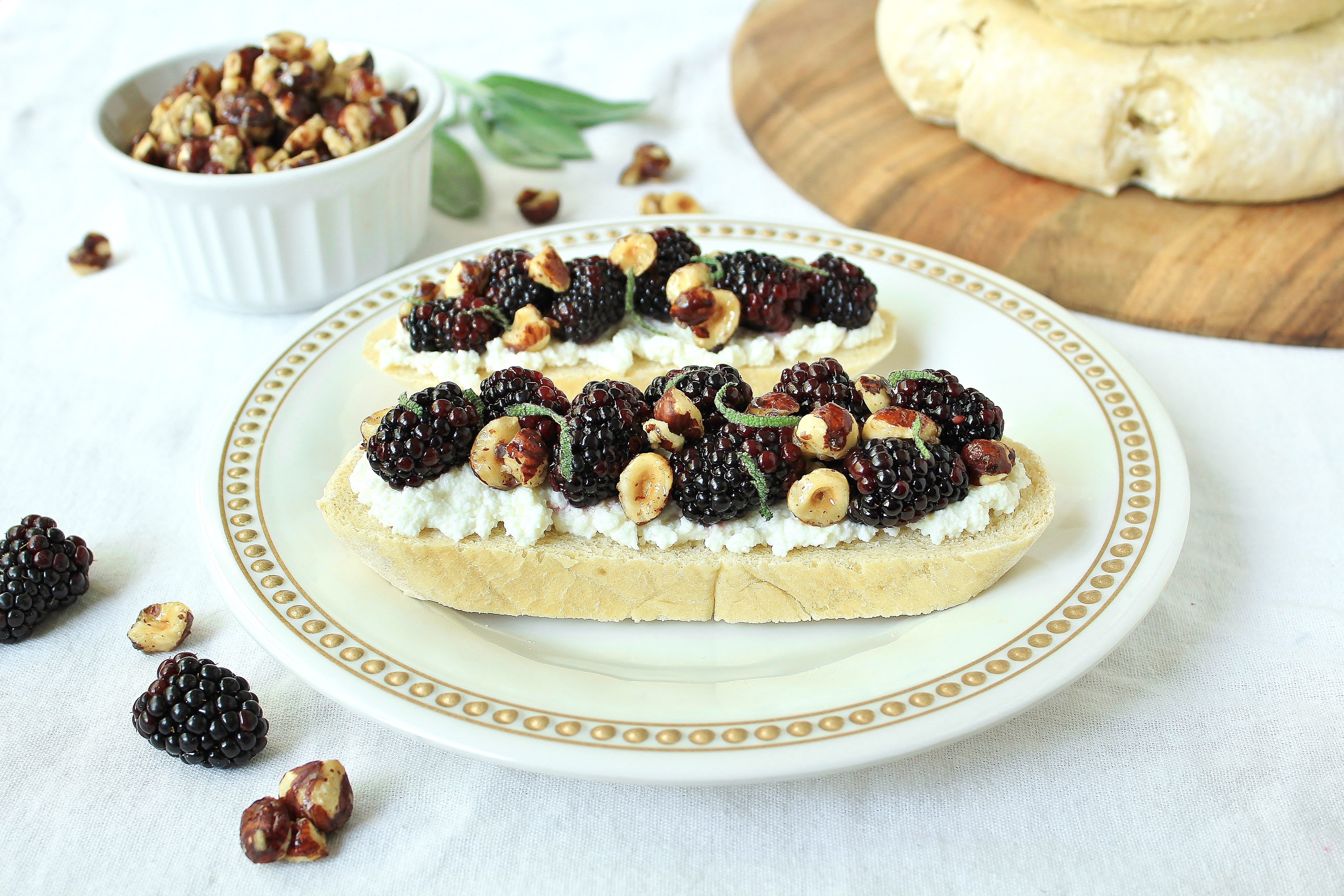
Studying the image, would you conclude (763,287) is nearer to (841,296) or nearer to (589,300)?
(841,296)

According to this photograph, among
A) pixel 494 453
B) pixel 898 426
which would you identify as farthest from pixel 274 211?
pixel 898 426

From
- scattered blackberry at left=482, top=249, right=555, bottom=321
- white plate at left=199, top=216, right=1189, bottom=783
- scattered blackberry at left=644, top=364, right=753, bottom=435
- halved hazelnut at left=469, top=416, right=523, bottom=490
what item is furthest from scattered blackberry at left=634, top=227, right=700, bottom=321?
halved hazelnut at left=469, top=416, right=523, bottom=490

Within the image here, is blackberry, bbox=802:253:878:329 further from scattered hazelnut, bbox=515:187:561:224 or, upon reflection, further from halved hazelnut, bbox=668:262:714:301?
scattered hazelnut, bbox=515:187:561:224

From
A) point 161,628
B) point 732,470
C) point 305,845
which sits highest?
point 732,470

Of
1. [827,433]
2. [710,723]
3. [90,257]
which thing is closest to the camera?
[710,723]

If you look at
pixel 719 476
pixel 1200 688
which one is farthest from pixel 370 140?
pixel 1200 688
